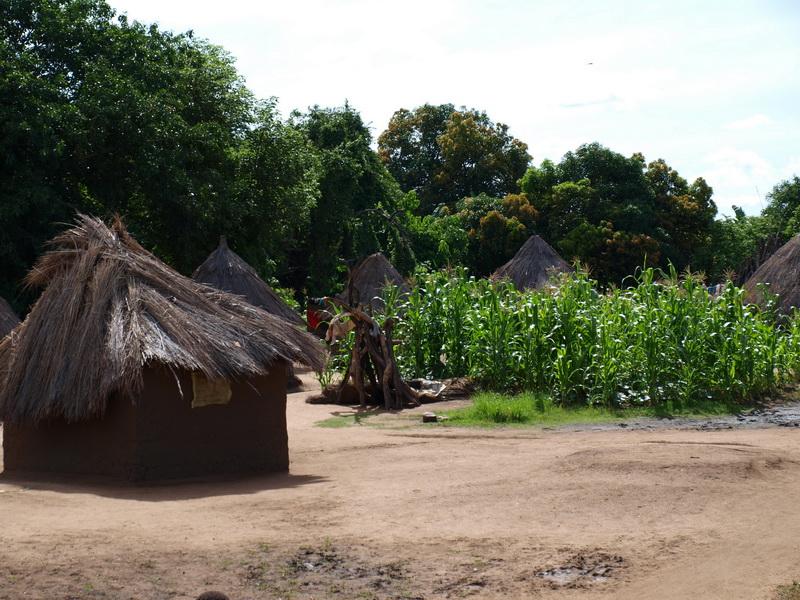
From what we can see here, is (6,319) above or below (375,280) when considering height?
below

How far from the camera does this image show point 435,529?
Result: 19.1ft

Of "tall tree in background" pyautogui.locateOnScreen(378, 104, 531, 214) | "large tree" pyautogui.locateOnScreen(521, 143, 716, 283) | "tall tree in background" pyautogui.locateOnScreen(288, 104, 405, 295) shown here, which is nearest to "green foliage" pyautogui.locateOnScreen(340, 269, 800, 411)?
"tall tree in background" pyautogui.locateOnScreen(288, 104, 405, 295)

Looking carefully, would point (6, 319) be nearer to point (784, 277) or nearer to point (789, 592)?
point (789, 592)

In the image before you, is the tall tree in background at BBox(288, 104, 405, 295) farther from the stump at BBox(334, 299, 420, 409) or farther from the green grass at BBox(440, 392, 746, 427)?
the green grass at BBox(440, 392, 746, 427)

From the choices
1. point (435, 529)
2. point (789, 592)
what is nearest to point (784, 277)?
point (435, 529)

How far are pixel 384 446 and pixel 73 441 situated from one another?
317 centimetres

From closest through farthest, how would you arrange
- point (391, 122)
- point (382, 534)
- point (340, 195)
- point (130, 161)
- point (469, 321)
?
point (382, 534) < point (469, 321) < point (130, 161) < point (340, 195) < point (391, 122)

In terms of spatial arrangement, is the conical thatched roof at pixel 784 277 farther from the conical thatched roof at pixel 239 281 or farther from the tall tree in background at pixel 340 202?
the tall tree in background at pixel 340 202

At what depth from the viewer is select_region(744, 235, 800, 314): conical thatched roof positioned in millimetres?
18141

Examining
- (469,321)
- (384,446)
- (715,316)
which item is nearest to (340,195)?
(469,321)

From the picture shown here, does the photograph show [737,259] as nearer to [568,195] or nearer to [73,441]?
[568,195]

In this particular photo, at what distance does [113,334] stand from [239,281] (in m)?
8.83

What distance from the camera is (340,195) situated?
2527cm

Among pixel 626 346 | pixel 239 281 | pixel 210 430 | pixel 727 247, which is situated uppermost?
pixel 727 247
